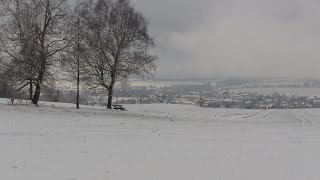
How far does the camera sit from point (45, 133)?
68.9 ft

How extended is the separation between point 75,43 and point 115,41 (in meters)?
4.54

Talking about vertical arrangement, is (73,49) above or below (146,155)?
above

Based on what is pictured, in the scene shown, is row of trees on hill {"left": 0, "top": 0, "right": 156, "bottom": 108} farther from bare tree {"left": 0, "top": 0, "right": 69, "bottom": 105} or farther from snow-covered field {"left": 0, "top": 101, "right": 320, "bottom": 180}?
snow-covered field {"left": 0, "top": 101, "right": 320, "bottom": 180}

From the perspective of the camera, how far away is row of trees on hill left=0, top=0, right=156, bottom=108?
36312 mm

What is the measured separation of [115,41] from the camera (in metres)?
42.3

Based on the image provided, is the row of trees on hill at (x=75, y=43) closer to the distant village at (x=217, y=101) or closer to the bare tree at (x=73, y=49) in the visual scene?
the bare tree at (x=73, y=49)

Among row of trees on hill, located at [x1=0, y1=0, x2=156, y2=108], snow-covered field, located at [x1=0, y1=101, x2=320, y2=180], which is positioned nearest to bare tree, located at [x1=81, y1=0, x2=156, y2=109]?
row of trees on hill, located at [x1=0, y1=0, x2=156, y2=108]

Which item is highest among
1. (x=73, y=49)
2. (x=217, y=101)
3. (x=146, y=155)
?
(x=73, y=49)

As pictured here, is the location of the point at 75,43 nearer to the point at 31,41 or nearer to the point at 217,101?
the point at 31,41

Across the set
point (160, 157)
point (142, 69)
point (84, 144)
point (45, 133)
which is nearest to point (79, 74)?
point (142, 69)

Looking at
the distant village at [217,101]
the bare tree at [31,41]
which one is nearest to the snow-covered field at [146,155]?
the bare tree at [31,41]

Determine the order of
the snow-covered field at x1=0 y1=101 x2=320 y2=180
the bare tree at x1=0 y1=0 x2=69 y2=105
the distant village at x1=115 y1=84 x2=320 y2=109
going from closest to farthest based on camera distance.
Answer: the snow-covered field at x1=0 y1=101 x2=320 y2=180
the bare tree at x1=0 y1=0 x2=69 y2=105
the distant village at x1=115 y1=84 x2=320 y2=109

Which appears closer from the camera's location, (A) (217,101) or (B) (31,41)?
(B) (31,41)

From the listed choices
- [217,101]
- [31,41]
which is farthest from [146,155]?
[217,101]
